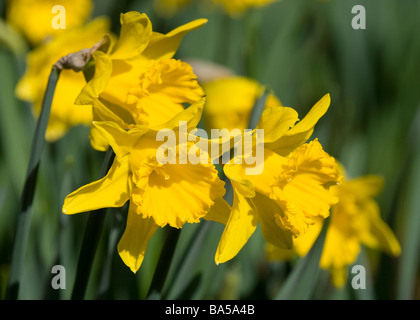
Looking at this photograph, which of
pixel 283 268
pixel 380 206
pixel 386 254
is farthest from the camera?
pixel 380 206

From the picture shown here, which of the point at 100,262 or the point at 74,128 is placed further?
the point at 74,128

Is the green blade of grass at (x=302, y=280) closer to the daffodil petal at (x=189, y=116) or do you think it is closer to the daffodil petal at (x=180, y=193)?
the daffodil petal at (x=180, y=193)

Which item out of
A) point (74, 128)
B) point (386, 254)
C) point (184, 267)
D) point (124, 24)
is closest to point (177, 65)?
point (124, 24)

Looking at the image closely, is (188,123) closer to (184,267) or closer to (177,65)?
(177,65)

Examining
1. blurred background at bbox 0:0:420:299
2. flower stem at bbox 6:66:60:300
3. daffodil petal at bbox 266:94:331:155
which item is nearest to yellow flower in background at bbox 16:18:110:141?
blurred background at bbox 0:0:420:299

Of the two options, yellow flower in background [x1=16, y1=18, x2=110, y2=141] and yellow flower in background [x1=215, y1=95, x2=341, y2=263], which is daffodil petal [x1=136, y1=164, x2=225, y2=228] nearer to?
yellow flower in background [x1=215, y1=95, x2=341, y2=263]

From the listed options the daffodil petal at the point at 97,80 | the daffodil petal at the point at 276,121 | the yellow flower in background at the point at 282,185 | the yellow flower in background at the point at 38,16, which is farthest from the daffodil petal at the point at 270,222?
the yellow flower in background at the point at 38,16
